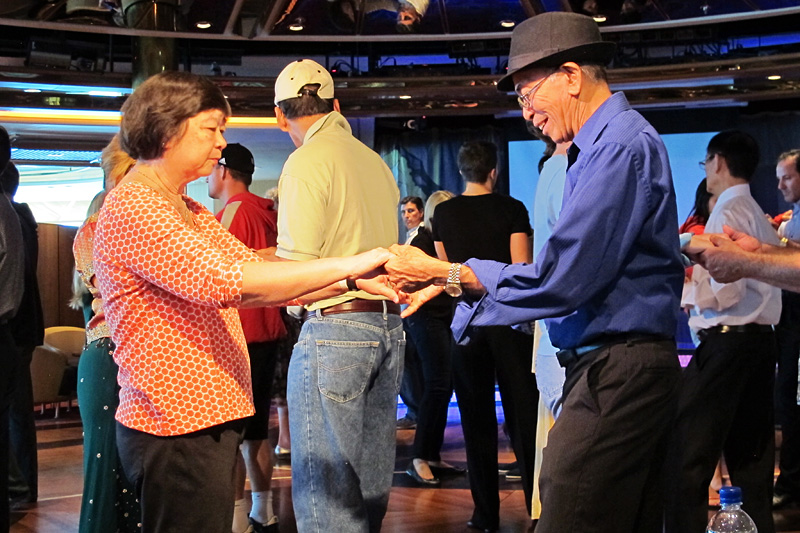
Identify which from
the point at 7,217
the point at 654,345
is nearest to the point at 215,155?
the point at 654,345

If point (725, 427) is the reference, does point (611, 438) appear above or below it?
above

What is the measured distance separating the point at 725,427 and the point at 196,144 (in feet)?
7.95

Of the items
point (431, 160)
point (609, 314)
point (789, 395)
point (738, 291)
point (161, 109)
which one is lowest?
point (789, 395)

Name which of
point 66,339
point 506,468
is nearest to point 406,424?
point 506,468

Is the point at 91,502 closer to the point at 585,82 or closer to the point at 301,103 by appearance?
the point at 301,103

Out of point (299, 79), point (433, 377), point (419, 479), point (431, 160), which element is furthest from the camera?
point (431, 160)

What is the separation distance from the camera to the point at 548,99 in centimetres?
213

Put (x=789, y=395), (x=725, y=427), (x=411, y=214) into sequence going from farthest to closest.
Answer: (x=411, y=214) < (x=789, y=395) < (x=725, y=427)

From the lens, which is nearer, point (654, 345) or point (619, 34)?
point (654, 345)

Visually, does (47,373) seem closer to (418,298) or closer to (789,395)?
(789,395)

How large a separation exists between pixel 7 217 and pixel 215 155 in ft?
6.47

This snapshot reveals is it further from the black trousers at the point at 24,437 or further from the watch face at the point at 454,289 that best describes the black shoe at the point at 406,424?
the watch face at the point at 454,289

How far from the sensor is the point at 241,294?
6.18 ft

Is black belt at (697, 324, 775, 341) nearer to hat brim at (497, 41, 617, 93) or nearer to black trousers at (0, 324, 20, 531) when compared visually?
hat brim at (497, 41, 617, 93)
